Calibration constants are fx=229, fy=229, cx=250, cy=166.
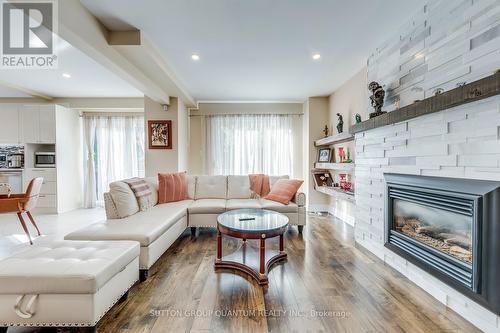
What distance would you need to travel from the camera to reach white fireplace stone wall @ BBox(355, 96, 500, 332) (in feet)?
4.71

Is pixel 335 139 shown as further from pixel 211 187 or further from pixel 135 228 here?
pixel 135 228

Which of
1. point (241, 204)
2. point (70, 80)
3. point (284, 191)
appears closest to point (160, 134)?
point (70, 80)

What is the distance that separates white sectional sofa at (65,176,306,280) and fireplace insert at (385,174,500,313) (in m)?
1.43

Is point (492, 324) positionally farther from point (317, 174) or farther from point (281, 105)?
point (281, 105)

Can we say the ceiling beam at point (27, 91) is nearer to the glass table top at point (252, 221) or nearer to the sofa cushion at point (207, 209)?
the sofa cushion at point (207, 209)

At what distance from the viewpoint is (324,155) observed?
15.6ft

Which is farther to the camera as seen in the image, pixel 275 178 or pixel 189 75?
pixel 275 178

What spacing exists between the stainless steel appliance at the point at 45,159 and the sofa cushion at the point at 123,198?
10.8 feet

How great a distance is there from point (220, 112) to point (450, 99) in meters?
4.42

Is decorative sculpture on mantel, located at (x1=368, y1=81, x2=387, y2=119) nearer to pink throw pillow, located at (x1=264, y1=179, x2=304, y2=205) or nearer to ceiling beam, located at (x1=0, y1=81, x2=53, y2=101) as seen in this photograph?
pink throw pillow, located at (x1=264, y1=179, x2=304, y2=205)

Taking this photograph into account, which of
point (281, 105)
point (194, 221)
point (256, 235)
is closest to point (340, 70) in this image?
point (281, 105)

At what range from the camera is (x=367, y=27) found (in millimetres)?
2441

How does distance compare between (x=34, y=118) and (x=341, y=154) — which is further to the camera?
(x=34, y=118)

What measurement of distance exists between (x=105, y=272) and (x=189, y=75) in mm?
3182
